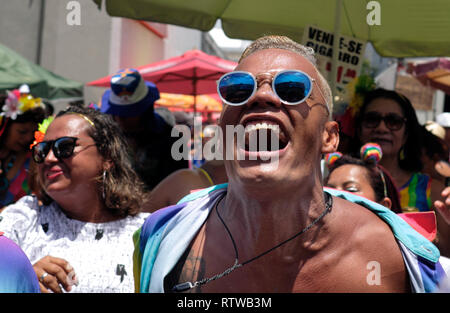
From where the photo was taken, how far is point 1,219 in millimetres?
2246

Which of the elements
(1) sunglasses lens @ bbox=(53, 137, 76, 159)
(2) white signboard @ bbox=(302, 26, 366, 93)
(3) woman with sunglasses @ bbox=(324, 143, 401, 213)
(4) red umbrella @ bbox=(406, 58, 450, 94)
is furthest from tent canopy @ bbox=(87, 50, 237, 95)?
(1) sunglasses lens @ bbox=(53, 137, 76, 159)

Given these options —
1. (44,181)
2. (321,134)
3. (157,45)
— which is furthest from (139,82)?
(157,45)

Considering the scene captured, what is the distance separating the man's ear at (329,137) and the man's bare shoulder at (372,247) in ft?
0.66

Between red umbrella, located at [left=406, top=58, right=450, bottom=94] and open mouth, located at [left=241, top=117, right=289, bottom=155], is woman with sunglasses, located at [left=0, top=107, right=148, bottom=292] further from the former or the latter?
red umbrella, located at [left=406, top=58, right=450, bottom=94]

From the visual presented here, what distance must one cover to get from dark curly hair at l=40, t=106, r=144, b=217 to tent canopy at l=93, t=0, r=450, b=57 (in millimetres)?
1099

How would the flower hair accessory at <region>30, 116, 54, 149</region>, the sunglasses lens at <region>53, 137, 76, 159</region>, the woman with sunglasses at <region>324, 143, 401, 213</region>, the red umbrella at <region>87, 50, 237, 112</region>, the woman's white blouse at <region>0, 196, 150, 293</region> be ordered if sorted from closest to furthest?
the woman's white blouse at <region>0, 196, 150, 293</region>, the sunglasses lens at <region>53, 137, 76, 159</region>, the flower hair accessory at <region>30, 116, 54, 149</region>, the woman with sunglasses at <region>324, 143, 401, 213</region>, the red umbrella at <region>87, 50, 237, 112</region>

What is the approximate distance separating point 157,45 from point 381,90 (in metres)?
11.7

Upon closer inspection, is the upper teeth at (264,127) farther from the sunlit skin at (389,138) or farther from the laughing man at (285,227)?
the sunlit skin at (389,138)

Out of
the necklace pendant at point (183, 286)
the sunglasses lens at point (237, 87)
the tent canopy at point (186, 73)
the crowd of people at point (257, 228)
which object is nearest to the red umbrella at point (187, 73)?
the tent canopy at point (186, 73)

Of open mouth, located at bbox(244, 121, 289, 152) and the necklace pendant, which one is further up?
open mouth, located at bbox(244, 121, 289, 152)

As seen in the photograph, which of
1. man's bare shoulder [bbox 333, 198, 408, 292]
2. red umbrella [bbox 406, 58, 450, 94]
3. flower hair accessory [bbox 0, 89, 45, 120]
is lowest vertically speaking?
man's bare shoulder [bbox 333, 198, 408, 292]

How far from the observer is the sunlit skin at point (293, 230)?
140 centimetres

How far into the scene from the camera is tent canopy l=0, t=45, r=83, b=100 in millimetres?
6438
